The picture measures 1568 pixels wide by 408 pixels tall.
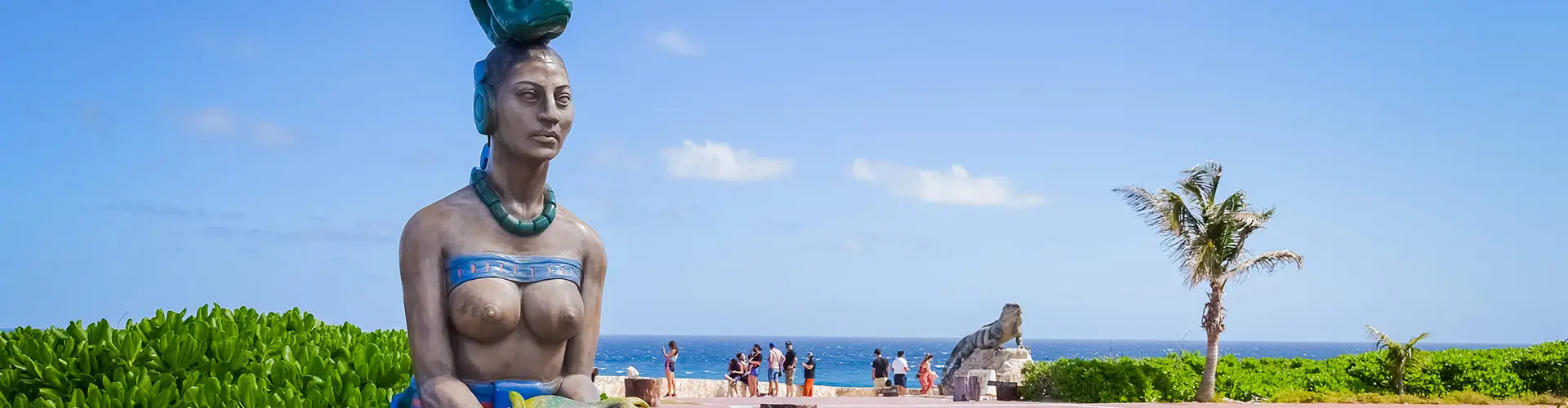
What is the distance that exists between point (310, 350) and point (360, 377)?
0.32 meters

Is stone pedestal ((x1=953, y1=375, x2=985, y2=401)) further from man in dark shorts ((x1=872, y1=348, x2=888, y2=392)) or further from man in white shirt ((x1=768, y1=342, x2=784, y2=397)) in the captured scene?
man in dark shorts ((x1=872, y1=348, x2=888, y2=392))

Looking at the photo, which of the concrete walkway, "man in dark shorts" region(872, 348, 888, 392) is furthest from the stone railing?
the concrete walkway

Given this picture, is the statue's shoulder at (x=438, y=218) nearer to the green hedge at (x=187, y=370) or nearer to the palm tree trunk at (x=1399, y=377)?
the green hedge at (x=187, y=370)

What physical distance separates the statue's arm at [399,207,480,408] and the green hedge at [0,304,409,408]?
6.68ft

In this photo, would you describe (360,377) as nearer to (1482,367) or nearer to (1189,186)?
(1189,186)

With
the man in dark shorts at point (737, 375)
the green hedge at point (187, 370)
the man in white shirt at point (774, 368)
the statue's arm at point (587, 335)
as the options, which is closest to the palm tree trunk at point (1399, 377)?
the man in white shirt at point (774, 368)

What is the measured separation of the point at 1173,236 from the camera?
62.6 feet

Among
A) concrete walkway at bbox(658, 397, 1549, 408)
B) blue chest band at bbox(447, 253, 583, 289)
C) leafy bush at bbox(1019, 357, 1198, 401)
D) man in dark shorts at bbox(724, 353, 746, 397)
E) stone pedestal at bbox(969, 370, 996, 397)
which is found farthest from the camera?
man in dark shorts at bbox(724, 353, 746, 397)

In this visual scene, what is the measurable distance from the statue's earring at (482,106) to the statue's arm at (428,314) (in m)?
0.33

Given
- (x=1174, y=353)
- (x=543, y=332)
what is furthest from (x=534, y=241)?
(x=1174, y=353)

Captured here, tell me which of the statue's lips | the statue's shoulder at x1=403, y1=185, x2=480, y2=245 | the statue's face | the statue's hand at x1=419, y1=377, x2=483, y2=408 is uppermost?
the statue's lips

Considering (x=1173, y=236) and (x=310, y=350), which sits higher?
(x=1173, y=236)

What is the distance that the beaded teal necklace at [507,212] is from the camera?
11.8ft

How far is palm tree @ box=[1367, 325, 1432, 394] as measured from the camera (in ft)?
64.1
